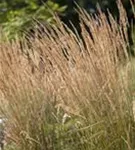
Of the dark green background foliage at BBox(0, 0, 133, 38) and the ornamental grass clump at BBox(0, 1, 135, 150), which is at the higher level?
the ornamental grass clump at BBox(0, 1, 135, 150)

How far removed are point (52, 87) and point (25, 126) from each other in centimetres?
33

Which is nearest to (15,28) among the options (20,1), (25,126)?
(20,1)

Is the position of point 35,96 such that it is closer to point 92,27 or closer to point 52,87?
point 52,87

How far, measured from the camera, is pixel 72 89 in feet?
13.2

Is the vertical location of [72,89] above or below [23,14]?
above

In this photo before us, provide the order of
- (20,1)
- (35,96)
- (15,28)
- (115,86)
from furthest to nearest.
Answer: (20,1)
(15,28)
(35,96)
(115,86)

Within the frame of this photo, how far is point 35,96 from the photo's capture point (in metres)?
4.27

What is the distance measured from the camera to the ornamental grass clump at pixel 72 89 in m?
3.95

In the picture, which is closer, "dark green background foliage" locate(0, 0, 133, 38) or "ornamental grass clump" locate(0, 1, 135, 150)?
"ornamental grass clump" locate(0, 1, 135, 150)

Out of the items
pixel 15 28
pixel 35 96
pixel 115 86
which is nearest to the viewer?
pixel 115 86

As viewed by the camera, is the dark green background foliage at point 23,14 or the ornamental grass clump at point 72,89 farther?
the dark green background foliage at point 23,14

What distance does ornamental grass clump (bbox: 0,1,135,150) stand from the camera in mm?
3953

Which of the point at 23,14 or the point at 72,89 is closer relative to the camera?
the point at 72,89

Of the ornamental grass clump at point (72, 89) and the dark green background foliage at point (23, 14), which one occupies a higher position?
the ornamental grass clump at point (72, 89)
